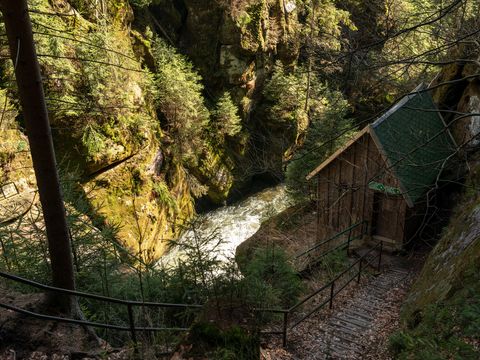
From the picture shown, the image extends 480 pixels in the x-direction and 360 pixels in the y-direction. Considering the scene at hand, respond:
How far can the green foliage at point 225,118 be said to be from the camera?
23594mm

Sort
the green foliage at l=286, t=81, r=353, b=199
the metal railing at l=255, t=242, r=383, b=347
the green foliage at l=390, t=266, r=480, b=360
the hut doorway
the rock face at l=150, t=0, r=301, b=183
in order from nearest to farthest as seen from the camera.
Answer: the green foliage at l=390, t=266, r=480, b=360 < the metal railing at l=255, t=242, r=383, b=347 < the hut doorway < the green foliage at l=286, t=81, r=353, b=199 < the rock face at l=150, t=0, r=301, b=183

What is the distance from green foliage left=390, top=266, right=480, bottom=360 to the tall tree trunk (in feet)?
16.3

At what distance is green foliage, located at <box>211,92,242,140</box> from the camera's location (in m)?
23.6

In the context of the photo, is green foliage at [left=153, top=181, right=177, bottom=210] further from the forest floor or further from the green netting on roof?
the forest floor

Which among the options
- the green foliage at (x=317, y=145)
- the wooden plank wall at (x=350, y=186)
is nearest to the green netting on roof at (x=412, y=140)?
the wooden plank wall at (x=350, y=186)

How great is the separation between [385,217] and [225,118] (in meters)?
13.5

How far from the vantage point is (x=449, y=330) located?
17.7 feet

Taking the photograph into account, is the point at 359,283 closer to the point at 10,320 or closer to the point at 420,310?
the point at 420,310

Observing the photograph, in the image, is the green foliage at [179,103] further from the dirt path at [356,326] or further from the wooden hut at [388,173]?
the dirt path at [356,326]

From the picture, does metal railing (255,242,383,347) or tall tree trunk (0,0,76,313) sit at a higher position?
tall tree trunk (0,0,76,313)

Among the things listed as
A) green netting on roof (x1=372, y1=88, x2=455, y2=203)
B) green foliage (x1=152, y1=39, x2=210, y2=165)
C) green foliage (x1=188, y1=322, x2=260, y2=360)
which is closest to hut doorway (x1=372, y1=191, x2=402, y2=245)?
green netting on roof (x1=372, y1=88, x2=455, y2=203)

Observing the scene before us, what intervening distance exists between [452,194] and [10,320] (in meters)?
13.3

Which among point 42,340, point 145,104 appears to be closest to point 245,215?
point 145,104

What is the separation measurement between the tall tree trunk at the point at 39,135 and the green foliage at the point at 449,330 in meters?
4.96
